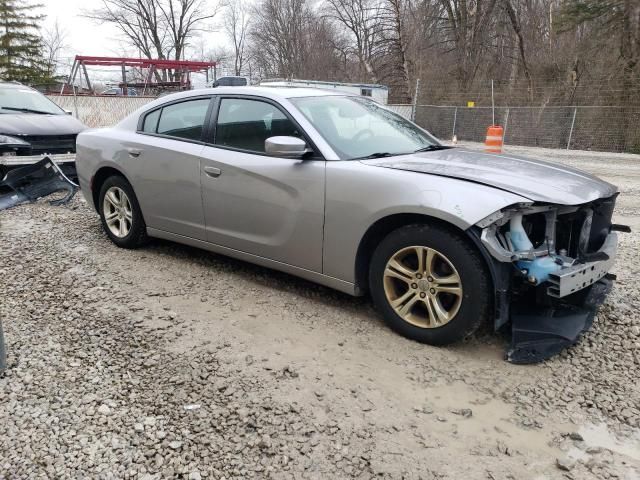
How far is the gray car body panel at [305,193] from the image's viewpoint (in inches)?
116

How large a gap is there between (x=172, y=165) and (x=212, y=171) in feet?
1.68

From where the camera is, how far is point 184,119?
445cm

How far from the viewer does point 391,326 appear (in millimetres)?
3250

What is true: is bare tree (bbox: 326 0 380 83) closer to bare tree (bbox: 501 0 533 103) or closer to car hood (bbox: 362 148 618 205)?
bare tree (bbox: 501 0 533 103)

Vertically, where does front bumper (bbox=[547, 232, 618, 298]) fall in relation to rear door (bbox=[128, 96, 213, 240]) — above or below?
below

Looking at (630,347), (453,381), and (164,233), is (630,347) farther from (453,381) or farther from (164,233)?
(164,233)

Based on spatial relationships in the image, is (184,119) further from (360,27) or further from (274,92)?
(360,27)

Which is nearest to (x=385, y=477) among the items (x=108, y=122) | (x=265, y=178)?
(x=265, y=178)

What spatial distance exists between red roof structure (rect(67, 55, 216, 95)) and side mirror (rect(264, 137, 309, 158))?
18.6 meters

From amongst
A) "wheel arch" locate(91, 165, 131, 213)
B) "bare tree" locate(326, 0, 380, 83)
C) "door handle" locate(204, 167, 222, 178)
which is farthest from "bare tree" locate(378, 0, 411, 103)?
"door handle" locate(204, 167, 222, 178)

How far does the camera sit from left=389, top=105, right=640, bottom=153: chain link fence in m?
15.4

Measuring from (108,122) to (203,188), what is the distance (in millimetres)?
14544

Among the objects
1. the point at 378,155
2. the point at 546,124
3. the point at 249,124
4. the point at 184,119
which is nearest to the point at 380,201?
the point at 378,155

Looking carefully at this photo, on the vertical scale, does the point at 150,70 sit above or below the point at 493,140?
above
